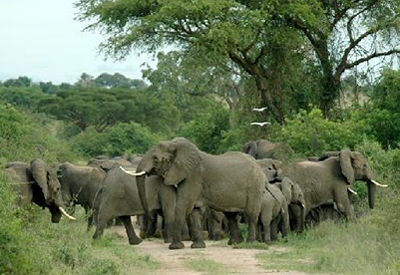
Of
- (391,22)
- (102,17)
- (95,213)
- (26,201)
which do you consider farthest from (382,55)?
(26,201)

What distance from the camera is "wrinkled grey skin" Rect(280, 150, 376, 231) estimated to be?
19031 mm

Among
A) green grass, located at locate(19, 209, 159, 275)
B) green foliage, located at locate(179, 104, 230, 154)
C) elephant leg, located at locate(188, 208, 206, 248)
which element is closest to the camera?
green grass, located at locate(19, 209, 159, 275)

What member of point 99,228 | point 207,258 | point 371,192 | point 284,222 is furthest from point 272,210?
A: point 371,192

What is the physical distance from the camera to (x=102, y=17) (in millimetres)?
30969

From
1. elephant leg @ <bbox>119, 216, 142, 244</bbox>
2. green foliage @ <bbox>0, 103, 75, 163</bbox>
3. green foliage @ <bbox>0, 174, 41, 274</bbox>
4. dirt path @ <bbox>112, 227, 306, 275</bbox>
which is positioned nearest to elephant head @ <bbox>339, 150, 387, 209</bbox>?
dirt path @ <bbox>112, 227, 306, 275</bbox>

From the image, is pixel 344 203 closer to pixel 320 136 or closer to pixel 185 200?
pixel 185 200

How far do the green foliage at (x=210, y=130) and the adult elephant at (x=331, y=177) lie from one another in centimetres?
1767

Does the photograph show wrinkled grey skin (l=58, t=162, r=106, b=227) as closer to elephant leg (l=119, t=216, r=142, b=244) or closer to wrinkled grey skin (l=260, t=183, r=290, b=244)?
elephant leg (l=119, t=216, r=142, b=244)

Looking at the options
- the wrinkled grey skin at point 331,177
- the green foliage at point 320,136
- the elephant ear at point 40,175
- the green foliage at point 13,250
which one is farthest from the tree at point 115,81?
the green foliage at point 13,250

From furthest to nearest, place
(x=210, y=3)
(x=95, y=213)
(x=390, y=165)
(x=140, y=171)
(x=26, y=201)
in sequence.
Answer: (x=210, y=3), (x=390, y=165), (x=95, y=213), (x=140, y=171), (x=26, y=201)

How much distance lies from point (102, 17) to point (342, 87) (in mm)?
7475

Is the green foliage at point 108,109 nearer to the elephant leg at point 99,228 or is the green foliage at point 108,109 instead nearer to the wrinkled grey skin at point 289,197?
the wrinkled grey skin at point 289,197

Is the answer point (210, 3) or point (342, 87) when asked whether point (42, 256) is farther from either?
point (342, 87)

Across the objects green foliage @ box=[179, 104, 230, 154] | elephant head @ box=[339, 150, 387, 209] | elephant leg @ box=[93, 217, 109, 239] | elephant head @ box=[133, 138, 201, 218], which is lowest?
elephant leg @ box=[93, 217, 109, 239]
